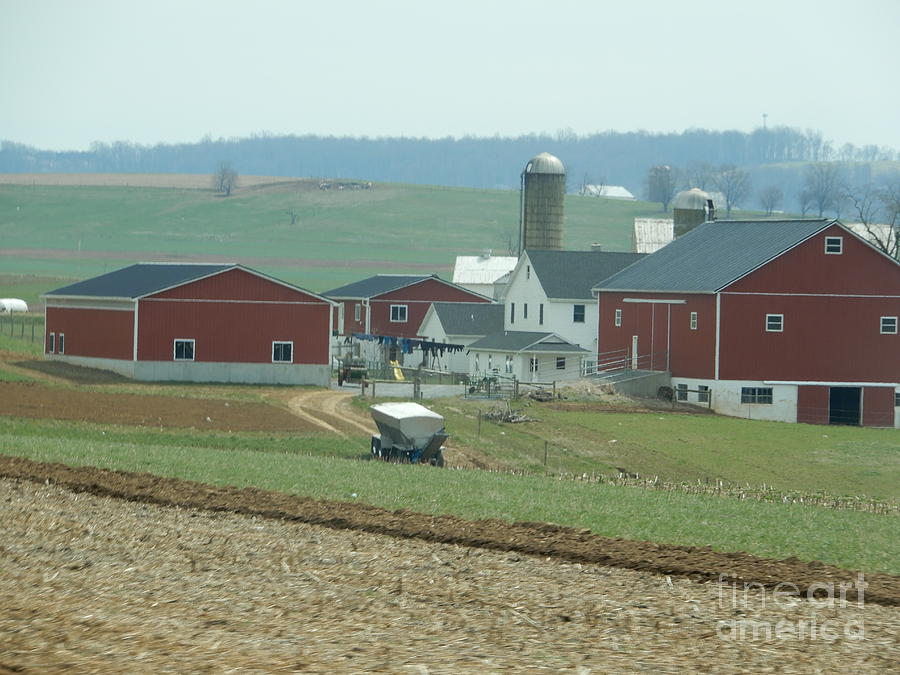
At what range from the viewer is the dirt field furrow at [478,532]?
14750 mm

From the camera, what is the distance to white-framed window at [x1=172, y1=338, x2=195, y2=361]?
5872 centimetres

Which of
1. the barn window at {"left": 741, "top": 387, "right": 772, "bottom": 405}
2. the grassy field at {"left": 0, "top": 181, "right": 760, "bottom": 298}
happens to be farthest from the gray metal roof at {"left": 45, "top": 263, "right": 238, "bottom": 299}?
the grassy field at {"left": 0, "top": 181, "right": 760, "bottom": 298}

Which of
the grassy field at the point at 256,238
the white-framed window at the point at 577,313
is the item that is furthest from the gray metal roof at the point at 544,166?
the grassy field at the point at 256,238

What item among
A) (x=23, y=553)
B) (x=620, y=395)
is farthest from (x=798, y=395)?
(x=23, y=553)

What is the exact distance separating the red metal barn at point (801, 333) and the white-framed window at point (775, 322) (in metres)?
0.04

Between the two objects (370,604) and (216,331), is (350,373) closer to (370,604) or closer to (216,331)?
(216,331)

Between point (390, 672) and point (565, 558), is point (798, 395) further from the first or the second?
point (390, 672)

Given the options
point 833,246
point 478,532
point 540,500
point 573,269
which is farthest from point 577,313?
point 478,532

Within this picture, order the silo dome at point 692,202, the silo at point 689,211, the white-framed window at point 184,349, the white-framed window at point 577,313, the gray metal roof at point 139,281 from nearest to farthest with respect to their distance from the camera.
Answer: the white-framed window at point 184,349 → the gray metal roof at point 139,281 → the white-framed window at point 577,313 → the silo at point 689,211 → the silo dome at point 692,202

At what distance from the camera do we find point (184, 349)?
5881cm

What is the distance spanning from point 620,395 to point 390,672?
47.7 m

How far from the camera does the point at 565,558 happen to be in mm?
15656

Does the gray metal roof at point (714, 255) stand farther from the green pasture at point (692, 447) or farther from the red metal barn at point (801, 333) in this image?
the green pasture at point (692, 447)

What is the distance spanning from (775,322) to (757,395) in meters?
3.40
